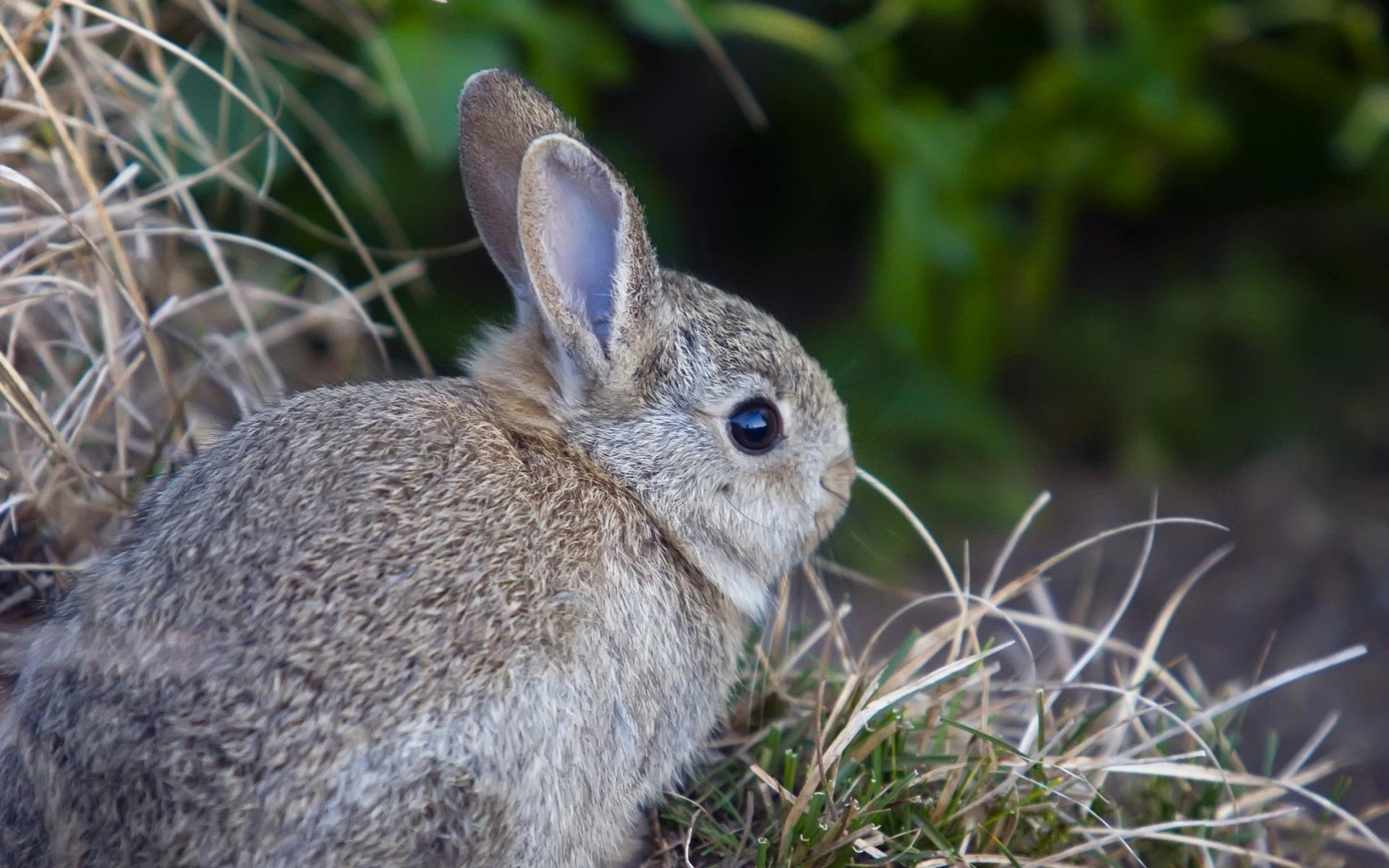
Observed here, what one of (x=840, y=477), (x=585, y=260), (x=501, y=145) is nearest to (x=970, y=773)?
(x=840, y=477)

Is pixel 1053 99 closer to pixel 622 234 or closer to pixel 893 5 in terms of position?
pixel 893 5

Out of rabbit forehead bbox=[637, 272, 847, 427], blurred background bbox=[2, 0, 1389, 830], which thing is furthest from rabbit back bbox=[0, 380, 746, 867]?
blurred background bbox=[2, 0, 1389, 830]

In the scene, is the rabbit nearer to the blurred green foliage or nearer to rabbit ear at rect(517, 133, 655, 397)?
rabbit ear at rect(517, 133, 655, 397)

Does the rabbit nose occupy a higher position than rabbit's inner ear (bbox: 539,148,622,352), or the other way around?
rabbit's inner ear (bbox: 539,148,622,352)

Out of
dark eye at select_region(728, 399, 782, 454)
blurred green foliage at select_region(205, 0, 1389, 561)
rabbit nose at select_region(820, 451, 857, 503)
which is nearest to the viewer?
dark eye at select_region(728, 399, 782, 454)

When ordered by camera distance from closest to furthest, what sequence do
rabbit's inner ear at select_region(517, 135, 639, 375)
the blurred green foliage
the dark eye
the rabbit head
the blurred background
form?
rabbit's inner ear at select_region(517, 135, 639, 375) → the rabbit head → the dark eye → the blurred background → the blurred green foliage

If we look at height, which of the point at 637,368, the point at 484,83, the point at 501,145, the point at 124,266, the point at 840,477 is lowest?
the point at 840,477

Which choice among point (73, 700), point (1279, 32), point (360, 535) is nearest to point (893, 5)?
point (1279, 32)

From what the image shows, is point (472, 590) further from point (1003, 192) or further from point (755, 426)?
point (1003, 192)
